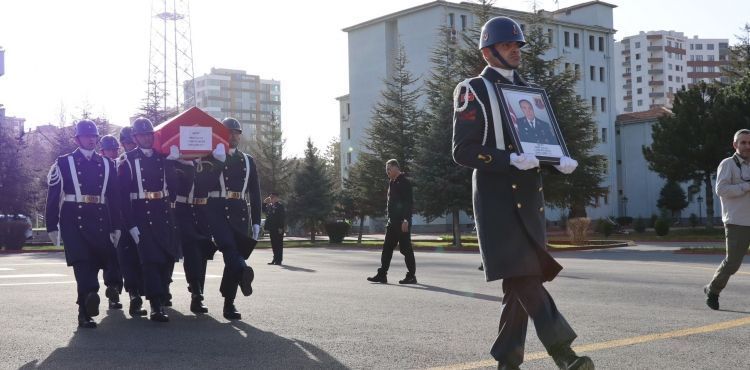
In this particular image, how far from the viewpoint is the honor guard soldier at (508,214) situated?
4.61 m

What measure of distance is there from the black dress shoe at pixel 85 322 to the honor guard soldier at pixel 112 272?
0.85 m

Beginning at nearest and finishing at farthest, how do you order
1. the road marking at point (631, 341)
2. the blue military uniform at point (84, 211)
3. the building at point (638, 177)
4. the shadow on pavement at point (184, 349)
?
1. the road marking at point (631, 341)
2. the shadow on pavement at point (184, 349)
3. the blue military uniform at point (84, 211)
4. the building at point (638, 177)

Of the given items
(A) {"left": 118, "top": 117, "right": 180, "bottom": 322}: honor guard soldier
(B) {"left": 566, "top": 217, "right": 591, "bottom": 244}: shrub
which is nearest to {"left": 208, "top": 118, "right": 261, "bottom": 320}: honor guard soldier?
(A) {"left": 118, "top": 117, "right": 180, "bottom": 322}: honor guard soldier

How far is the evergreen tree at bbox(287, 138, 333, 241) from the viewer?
45812 millimetres

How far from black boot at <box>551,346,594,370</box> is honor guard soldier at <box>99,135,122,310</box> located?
225 inches

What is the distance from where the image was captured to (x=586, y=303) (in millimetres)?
9570

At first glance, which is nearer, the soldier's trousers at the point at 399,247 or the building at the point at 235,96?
the soldier's trousers at the point at 399,247

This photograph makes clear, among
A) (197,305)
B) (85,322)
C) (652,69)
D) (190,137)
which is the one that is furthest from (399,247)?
(652,69)

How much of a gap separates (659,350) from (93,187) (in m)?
5.82

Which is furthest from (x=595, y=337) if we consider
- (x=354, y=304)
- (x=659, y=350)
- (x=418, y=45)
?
(x=418, y=45)

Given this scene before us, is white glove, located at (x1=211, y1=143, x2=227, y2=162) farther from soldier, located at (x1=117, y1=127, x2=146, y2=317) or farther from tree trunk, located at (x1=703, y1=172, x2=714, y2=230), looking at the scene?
tree trunk, located at (x1=703, y1=172, x2=714, y2=230)

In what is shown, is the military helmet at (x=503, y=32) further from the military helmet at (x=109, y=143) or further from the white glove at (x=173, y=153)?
the military helmet at (x=109, y=143)

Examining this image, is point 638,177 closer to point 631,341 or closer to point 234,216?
point 234,216

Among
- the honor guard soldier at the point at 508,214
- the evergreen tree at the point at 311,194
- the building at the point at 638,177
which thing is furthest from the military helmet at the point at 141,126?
the building at the point at 638,177
